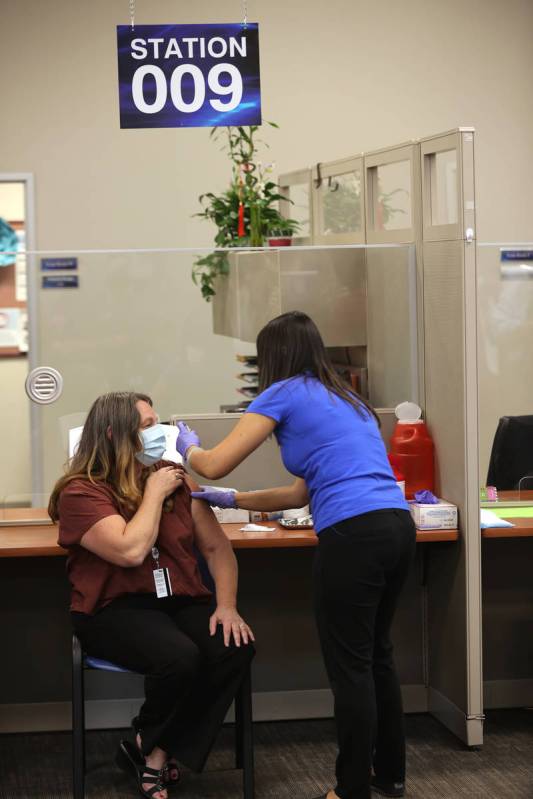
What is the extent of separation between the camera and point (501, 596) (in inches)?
140

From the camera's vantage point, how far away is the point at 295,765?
123 inches

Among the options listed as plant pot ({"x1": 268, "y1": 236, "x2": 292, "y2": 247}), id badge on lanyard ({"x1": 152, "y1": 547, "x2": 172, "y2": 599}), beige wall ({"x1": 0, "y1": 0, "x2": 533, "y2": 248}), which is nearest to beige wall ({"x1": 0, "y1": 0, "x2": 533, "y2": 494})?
beige wall ({"x1": 0, "y1": 0, "x2": 533, "y2": 248})

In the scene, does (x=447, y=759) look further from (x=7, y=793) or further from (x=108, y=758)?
(x=7, y=793)

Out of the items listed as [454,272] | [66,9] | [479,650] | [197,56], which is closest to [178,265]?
[197,56]

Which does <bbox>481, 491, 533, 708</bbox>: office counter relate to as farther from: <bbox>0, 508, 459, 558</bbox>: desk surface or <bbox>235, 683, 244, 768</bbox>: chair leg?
→ <bbox>235, 683, 244, 768</bbox>: chair leg

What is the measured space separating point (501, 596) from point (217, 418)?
1.09 metres

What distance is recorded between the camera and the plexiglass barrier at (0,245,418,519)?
341 centimetres

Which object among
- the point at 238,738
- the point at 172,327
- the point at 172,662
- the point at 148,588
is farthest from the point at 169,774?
the point at 172,327

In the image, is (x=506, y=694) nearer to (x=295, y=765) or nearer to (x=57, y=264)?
(x=295, y=765)

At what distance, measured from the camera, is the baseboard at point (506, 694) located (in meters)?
3.55

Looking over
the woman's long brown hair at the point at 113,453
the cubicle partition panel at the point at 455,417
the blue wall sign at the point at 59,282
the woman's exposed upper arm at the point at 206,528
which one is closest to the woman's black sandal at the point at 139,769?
the woman's exposed upper arm at the point at 206,528

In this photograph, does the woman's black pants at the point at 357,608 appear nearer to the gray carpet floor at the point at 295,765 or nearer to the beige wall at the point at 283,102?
the gray carpet floor at the point at 295,765

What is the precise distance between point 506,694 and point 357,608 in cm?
123

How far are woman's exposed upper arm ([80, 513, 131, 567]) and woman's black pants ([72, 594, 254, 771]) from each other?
16 centimetres
